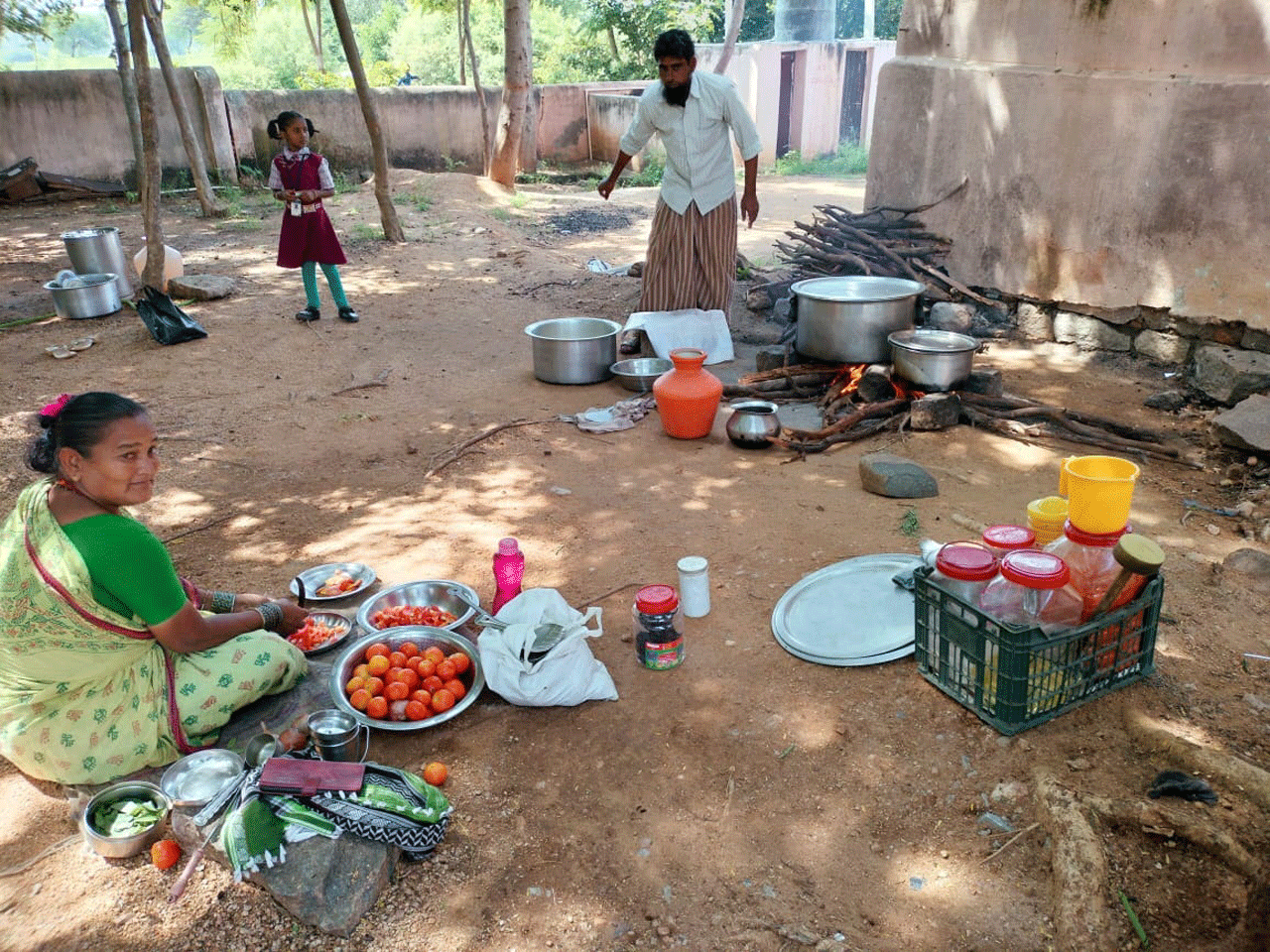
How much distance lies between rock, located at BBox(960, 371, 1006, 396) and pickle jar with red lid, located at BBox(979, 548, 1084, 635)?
9.52ft

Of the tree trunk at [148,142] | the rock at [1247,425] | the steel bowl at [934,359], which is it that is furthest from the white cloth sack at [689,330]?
the tree trunk at [148,142]

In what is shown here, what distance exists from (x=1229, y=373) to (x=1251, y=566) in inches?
92.6

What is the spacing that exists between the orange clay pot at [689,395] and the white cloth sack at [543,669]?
2.32 m

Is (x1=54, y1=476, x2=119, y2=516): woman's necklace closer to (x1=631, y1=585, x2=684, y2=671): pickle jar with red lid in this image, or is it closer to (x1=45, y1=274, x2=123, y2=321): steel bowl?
(x1=631, y1=585, x2=684, y2=671): pickle jar with red lid

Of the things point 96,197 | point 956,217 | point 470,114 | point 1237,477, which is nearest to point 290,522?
point 1237,477

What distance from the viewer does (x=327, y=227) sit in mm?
7223

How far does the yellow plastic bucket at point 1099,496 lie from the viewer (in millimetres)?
2471

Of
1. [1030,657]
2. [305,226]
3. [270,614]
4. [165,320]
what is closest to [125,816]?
[270,614]

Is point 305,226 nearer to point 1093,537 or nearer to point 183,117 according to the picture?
point 183,117

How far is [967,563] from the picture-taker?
Result: 2631mm

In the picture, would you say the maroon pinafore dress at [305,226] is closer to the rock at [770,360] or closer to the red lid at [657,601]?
the rock at [770,360]

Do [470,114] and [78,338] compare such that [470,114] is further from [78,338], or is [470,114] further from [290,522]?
[290,522]

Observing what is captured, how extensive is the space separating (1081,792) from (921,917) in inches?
22.6

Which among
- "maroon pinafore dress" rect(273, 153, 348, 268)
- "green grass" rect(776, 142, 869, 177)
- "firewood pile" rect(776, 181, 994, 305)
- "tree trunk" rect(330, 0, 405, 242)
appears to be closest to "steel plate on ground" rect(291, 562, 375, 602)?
"maroon pinafore dress" rect(273, 153, 348, 268)
